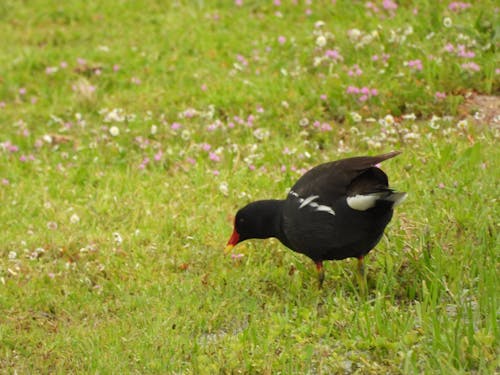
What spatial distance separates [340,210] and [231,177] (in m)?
2.64

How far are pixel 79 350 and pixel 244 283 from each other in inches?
52.1

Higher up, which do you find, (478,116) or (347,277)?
(478,116)

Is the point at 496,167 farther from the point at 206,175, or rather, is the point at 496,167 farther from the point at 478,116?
the point at 206,175

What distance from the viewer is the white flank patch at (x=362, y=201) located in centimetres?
504

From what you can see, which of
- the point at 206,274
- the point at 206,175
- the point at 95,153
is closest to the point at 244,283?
the point at 206,274

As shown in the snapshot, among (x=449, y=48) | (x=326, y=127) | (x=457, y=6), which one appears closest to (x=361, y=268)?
(x=326, y=127)

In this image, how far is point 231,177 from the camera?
780 cm

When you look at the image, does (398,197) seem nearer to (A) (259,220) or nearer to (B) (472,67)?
(A) (259,220)

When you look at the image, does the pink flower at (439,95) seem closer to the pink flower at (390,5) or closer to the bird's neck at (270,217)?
the pink flower at (390,5)

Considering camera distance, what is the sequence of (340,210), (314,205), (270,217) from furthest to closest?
1. (270,217)
2. (314,205)
3. (340,210)

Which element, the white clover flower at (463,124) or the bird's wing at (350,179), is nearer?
the bird's wing at (350,179)

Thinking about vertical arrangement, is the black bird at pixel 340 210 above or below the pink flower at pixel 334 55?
below

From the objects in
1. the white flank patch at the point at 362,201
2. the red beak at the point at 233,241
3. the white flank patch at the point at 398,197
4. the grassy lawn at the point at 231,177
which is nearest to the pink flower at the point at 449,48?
the grassy lawn at the point at 231,177

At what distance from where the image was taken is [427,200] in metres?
6.37
